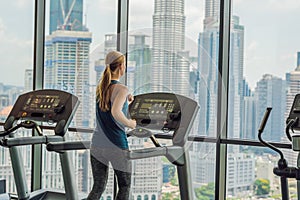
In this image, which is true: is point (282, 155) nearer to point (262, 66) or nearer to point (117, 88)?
point (117, 88)

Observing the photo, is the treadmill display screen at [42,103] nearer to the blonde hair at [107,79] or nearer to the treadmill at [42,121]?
the treadmill at [42,121]

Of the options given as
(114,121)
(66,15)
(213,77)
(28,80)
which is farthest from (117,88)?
(28,80)

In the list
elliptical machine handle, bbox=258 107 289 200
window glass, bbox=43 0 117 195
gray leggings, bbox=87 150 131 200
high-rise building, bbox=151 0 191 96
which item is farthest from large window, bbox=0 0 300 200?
elliptical machine handle, bbox=258 107 289 200

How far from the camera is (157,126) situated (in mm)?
3688

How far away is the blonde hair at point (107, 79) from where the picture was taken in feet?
11.7

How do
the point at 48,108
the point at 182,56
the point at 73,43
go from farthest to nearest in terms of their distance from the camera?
the point at 73,43
the point at 48,108
the point at 182,56

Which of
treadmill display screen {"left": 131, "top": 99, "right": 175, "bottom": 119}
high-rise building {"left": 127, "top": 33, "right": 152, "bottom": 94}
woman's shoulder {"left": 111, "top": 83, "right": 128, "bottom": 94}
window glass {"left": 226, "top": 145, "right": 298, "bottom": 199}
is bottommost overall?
window glass {"left": 226, "top": 145, "right": 298, "bottom": 199}

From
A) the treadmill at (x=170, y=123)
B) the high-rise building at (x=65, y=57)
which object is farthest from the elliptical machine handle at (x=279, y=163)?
the high-rise building at (x=65, y=57)

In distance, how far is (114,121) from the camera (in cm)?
358

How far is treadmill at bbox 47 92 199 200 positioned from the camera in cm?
360

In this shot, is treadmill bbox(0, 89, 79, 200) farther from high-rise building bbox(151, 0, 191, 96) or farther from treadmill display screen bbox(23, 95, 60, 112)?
high-rise building bbox(151, 0, 191, 96)

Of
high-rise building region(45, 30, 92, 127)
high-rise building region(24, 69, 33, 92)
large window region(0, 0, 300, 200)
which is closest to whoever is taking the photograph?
large window region(0, 0, 300, 200)

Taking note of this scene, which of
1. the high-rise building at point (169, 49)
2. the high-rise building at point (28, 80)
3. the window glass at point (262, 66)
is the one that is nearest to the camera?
the high-rise building at point (169, 49)

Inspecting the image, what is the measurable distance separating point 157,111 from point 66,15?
2134mm
